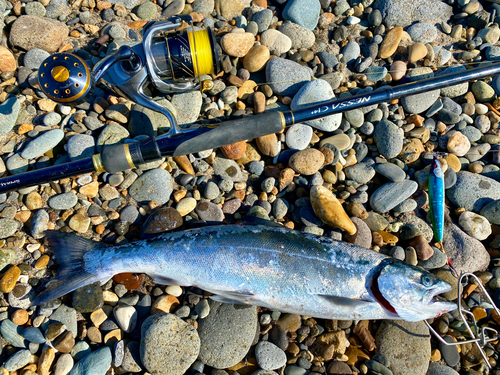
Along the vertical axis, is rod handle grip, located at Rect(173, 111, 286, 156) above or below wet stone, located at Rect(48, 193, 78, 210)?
above

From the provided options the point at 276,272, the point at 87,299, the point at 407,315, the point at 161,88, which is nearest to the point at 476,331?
the point at 407,315

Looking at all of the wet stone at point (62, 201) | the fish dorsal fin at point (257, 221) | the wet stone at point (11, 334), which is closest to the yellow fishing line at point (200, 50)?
the fish dorsal fin at point (257, 221)

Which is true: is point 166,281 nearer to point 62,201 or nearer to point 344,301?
point 62,201

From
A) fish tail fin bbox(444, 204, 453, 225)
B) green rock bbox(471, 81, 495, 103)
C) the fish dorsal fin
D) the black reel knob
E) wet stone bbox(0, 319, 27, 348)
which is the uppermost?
the black reel knob

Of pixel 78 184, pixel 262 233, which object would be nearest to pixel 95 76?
pixel 78 184

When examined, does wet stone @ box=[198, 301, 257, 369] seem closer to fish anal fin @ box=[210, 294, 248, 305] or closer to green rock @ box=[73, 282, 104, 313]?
fish anal fin @ box=[210, 294, 248, 305]

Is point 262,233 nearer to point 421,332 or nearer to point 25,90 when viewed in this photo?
point 421,332

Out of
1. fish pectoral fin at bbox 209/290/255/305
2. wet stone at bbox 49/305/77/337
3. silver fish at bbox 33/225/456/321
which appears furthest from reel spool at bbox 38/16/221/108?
wet stone at bbox 49/305/77/337
